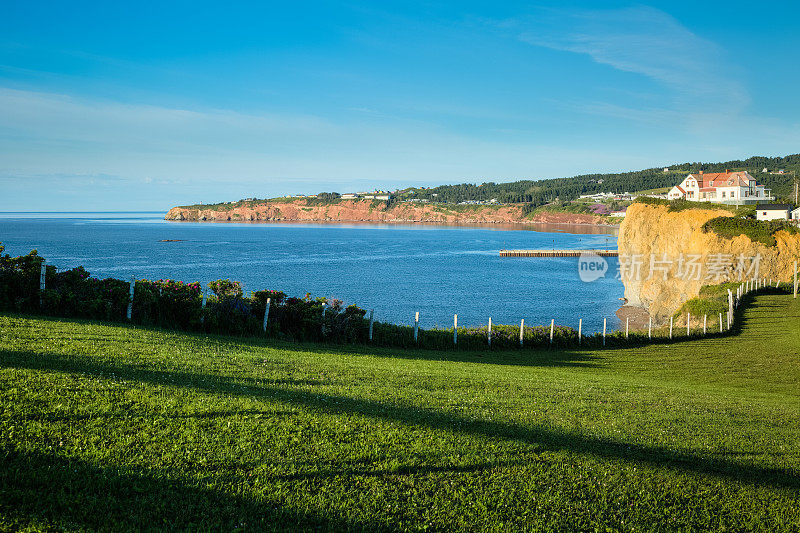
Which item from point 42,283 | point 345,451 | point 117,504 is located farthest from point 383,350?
point 117,504

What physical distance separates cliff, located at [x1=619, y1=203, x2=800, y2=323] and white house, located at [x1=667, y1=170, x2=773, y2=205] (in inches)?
1162

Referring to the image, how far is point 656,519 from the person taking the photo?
6055 mm

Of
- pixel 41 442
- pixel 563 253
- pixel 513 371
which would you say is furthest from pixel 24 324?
pixel 563 253

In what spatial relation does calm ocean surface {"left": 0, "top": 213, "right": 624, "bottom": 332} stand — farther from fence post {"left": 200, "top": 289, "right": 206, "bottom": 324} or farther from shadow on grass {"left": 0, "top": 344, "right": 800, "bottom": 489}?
shadow on grass {"left": 0, "top": 344, "right": 800, "bottom": 489}

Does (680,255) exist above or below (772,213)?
below

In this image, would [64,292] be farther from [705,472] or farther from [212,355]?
[705,472]

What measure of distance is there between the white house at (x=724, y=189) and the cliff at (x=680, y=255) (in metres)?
29.5

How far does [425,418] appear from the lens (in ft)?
29.1

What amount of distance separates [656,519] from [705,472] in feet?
7.06

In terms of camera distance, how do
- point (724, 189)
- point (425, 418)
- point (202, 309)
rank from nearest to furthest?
point (425, 418) < point (202, 309) < point (724, 189)

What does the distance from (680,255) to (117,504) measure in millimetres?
62156

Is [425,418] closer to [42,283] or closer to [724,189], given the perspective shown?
[42,283]

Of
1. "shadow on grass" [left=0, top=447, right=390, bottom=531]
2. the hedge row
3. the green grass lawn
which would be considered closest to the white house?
the hedge row

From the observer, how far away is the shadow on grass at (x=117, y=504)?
4.79 meters
